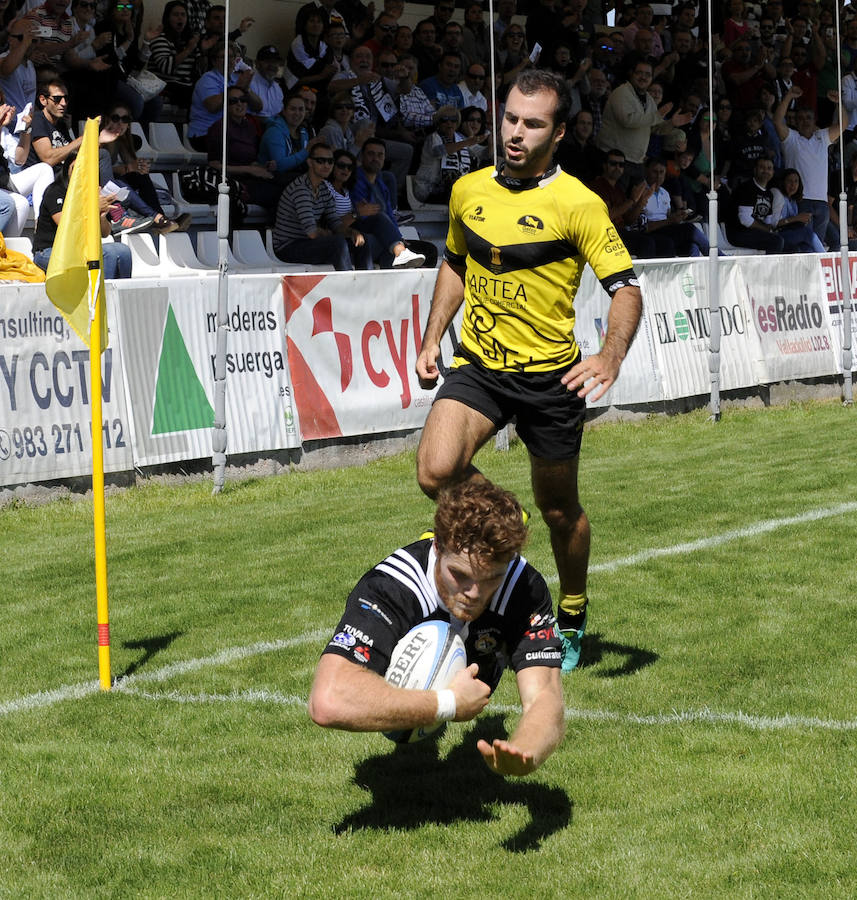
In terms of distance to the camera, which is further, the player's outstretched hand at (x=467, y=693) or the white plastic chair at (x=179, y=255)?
the white plastic chair at (x=179, y=255)

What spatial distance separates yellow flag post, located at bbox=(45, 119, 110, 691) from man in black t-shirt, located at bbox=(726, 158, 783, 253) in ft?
52.2

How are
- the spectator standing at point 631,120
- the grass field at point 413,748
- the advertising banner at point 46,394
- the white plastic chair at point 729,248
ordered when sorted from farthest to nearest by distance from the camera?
the white plastic chair at point 729,248 → the spectator standing at point 631,120 → the advertising banner at point 46,394 → the grass field at point 413,748

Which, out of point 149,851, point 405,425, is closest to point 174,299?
point 405,425

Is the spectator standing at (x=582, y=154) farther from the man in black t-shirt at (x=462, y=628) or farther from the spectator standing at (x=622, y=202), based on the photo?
the man in black t-shirt at (x=462, y=628)

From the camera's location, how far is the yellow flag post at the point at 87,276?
6.32 m

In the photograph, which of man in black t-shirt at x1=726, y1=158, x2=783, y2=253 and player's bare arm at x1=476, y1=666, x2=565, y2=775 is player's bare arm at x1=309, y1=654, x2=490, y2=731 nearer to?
player's bare arm at x1=476, y1=666, x2=565, y2=775

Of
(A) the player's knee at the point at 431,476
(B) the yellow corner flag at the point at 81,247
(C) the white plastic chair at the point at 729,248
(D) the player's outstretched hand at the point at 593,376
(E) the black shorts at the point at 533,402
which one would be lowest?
(A) the player's knee at the point at 431,476

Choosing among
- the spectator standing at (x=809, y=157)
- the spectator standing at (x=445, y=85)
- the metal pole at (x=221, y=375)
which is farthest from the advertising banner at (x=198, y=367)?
the spectator standing at (x=809, y=157)

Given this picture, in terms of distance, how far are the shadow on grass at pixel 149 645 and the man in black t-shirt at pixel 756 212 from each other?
1539 centimetres

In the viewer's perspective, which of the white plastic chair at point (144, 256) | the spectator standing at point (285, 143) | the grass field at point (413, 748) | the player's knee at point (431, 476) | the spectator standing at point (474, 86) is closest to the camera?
the grass field at point (413, 748)

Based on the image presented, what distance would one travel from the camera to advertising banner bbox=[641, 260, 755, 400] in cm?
1570

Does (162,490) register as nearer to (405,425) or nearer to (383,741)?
(405,425)

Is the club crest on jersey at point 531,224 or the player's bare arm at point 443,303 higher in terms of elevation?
the club crest on jersey at point 531,224

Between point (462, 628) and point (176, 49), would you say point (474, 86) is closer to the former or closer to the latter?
point (176, 49)
